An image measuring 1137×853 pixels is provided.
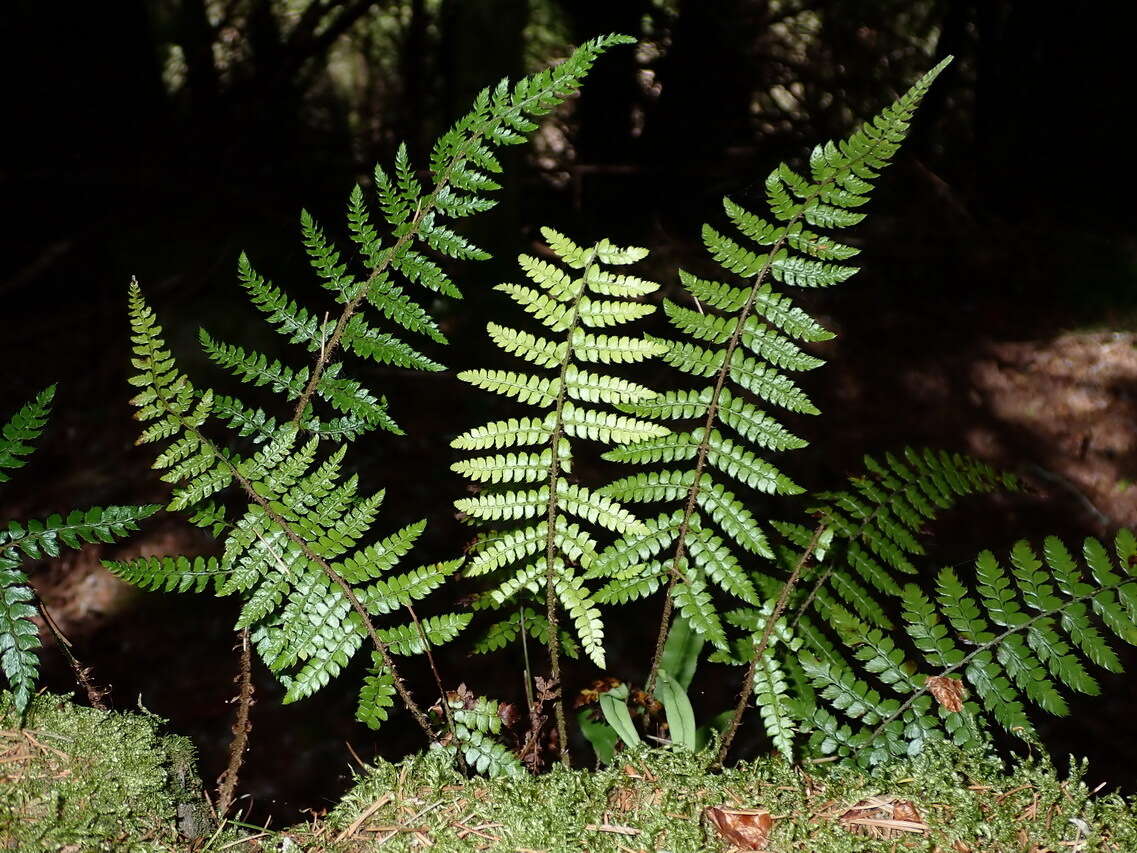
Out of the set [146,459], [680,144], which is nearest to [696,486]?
[146,459]

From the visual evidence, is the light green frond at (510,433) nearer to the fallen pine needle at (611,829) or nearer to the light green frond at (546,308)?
the light green frond at (546,308)

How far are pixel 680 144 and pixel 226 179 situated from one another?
3.71 metres

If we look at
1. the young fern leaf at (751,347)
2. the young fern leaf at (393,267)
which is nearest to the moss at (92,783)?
the young fern leaf at (393,267)

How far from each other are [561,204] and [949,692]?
5.30 m

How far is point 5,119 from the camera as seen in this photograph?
18.9ft

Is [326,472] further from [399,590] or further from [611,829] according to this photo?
[611,829]

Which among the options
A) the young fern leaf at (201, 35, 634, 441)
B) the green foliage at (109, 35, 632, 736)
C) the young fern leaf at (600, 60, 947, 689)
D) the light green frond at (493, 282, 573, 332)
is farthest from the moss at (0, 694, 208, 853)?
the light green frond at (493, 282, 573, 332)

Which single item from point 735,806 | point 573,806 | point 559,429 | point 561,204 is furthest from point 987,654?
point 561,204

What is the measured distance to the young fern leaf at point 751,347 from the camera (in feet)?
5.40

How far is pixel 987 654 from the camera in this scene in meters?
1.71

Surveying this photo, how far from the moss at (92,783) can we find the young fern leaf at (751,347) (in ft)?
3.37

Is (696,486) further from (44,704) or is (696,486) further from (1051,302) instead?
(1051,302)

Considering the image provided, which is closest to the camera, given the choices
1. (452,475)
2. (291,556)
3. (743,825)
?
(743,825)

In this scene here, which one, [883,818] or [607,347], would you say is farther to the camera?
[607,347]
